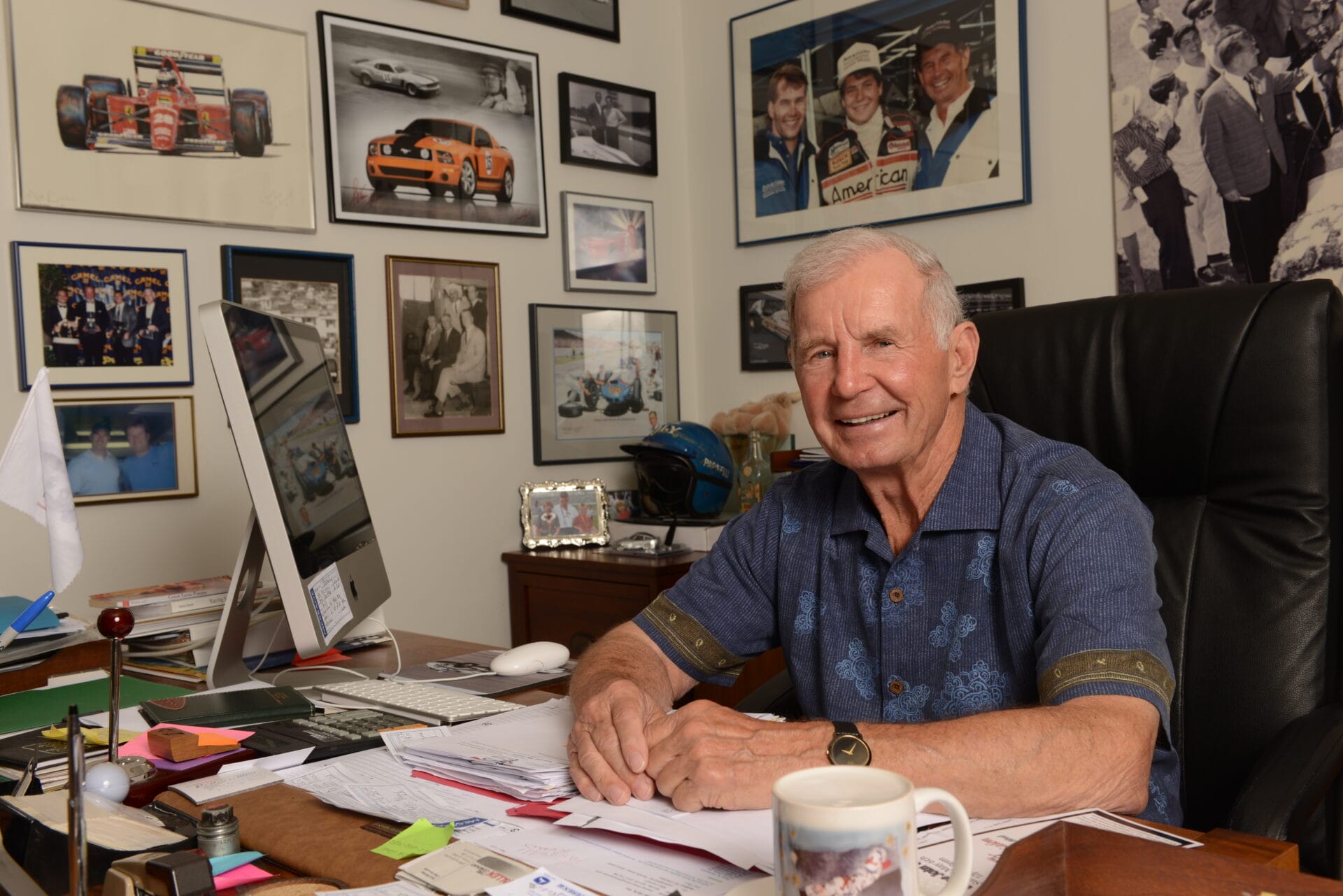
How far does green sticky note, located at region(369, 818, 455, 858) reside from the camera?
2.92 ft

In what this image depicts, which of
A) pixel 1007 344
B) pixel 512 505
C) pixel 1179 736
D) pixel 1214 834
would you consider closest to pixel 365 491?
pixel 512 505

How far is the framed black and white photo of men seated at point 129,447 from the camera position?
2.26 meters

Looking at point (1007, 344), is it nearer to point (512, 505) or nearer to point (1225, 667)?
point (1225, 667)

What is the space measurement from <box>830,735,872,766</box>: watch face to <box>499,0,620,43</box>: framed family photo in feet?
8.35

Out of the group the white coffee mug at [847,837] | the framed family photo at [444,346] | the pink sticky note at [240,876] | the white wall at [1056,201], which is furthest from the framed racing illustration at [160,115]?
the white coffee mug at [847,837]

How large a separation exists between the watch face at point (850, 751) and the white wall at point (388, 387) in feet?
6.11

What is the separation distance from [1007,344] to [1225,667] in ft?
1.69

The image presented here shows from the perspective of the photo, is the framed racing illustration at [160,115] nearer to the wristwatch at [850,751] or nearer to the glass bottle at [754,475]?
the glass bottle at [754,475]

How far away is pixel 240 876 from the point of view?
2.84 ft

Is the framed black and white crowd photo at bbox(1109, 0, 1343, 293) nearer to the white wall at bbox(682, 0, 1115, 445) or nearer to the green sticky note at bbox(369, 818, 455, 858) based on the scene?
the white wall at bbox(682, 0, 1115, 445)

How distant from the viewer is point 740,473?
3.19 metres

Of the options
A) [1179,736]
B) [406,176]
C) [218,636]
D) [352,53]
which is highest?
[352,53]

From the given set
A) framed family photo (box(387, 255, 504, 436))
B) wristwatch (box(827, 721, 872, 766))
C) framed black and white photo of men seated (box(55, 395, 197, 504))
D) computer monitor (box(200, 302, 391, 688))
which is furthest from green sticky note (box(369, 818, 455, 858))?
framed family photo (box(387, 255, 504, 436))

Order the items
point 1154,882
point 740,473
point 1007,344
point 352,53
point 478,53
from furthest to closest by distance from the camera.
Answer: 1. point 740,473
2. point 478,53
3. point 352,53
4. point 1007,344
5. point 1154,882
